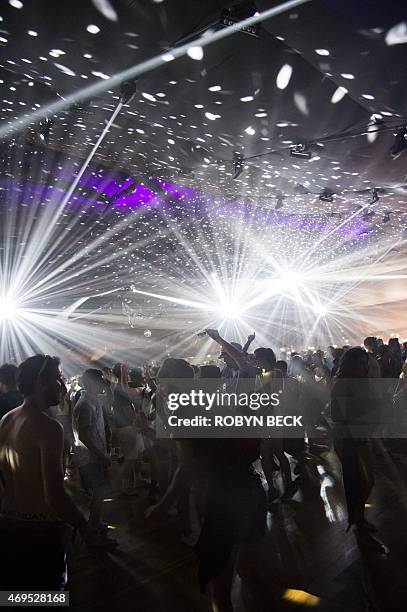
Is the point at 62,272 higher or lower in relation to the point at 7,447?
higher

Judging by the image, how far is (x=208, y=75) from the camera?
12.8ft

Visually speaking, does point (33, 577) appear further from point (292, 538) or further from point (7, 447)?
point (292, 538)

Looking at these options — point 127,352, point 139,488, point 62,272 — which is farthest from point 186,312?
point 139,488

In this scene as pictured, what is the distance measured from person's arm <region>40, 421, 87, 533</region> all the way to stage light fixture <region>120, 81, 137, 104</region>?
3506 mm

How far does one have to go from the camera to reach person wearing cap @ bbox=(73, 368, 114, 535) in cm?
344

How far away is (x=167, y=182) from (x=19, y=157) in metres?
2.31

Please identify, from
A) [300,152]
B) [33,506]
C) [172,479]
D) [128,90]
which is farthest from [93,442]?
[300,152]

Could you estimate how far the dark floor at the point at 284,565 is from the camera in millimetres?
2500

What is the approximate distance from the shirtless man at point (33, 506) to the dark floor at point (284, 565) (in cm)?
92

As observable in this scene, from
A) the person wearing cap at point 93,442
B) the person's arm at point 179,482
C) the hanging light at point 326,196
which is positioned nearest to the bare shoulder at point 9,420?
the person's arm at point 179,482

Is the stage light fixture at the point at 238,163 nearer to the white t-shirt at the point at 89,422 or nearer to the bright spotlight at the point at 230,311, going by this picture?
the white t-shirt at the point at 89,422

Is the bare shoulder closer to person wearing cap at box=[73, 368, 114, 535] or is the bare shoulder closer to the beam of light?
person wearing cap at box=[73, 368, 114, 535]

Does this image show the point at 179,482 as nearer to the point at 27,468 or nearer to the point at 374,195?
the point at 27,468

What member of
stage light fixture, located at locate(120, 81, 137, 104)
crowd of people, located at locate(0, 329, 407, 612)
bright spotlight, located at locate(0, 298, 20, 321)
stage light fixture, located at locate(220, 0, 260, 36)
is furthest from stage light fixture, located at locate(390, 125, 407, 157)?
bright spotlight, located at locate(0, 298, 20, 321)
